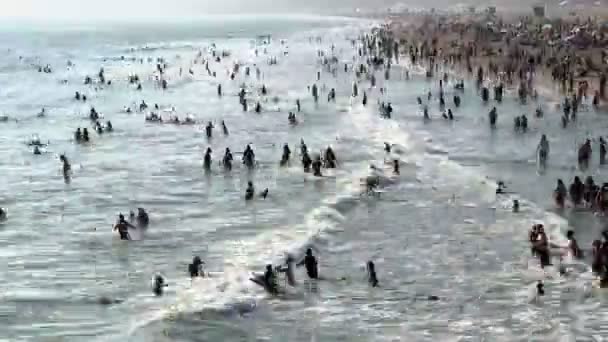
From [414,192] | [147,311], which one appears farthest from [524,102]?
[147,311]

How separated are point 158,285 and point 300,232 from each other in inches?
263

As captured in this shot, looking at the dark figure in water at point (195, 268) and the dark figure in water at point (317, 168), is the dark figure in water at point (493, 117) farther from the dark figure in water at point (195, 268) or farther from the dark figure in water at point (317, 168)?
the dark figure in water at point (195, 268)

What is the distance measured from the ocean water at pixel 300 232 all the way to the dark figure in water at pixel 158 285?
25 centimetres

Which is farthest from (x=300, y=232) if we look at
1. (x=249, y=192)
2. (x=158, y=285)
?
(x=158, y=285)

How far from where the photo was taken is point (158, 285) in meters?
21.2

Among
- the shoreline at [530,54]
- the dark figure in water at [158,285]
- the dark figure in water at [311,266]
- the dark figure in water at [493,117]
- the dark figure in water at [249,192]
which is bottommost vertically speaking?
the dark figure in water at [158,285]

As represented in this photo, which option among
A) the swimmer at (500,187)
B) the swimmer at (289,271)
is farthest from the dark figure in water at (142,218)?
the swimmer at (500,187)

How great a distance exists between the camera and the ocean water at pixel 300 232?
752 inches

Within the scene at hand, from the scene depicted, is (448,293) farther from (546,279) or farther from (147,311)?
(147,311)

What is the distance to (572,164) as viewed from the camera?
33.8 m

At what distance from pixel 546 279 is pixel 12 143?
35377mm

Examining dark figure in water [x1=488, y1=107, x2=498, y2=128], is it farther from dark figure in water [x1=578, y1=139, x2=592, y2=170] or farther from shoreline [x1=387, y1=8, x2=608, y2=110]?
dark figure in water [x1=578, y1=139, x2=592, y2=170]

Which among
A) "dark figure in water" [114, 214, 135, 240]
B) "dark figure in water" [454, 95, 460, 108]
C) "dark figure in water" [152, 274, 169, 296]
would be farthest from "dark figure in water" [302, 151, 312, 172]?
"dark figure in water" [454, 95, 460, 108]

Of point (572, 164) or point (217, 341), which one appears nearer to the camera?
point (217, 341)
